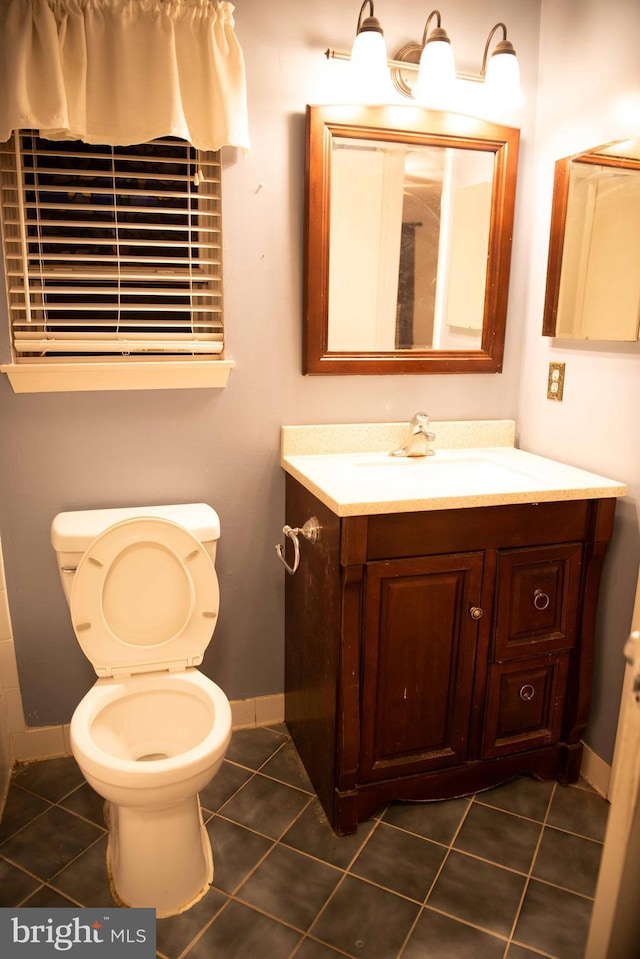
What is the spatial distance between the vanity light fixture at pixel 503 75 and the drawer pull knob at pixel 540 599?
55.1 inches

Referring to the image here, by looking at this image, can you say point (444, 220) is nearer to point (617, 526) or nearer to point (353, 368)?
point (353, 368)

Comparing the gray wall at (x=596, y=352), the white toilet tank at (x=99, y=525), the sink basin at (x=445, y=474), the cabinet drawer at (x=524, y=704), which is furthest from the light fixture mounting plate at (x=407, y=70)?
the cabinet drawer at (x=524, y=704)

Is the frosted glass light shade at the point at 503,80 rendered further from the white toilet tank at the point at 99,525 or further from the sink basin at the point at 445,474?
the white toilet tank at the point at 99,525

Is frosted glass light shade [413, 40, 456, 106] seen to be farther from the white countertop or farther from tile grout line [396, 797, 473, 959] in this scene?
tile grout line [396, 797, 473, 959]

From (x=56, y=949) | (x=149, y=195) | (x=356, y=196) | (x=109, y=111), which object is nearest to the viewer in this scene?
(x=56, y=949)

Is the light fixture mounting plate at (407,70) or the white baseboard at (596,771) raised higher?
the light fixture mounting plate at (407,70)

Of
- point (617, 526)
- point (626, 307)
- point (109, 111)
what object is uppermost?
→ point (109, 111)

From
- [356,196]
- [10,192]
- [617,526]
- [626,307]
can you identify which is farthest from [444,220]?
[10,192]

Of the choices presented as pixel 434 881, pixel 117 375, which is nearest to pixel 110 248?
pixel 117 375

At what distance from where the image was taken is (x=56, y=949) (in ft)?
4.80

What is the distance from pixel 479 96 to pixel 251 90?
702 mm

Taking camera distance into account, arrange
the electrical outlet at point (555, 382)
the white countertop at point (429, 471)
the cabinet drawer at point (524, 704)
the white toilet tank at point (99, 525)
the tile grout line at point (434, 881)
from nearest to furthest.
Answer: the tile grout line at point (434, 881) → the white countertop at point (429, 471) → the white toilet tank at point (99, 525) → the cabinet drawer at point (524, 704) → the electrical outlet at point (555, 382)

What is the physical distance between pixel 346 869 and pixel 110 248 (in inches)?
69.2

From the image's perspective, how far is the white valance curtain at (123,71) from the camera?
5.25ft
